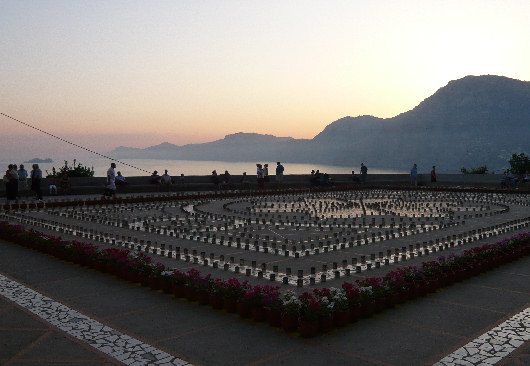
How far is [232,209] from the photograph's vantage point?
2000cm

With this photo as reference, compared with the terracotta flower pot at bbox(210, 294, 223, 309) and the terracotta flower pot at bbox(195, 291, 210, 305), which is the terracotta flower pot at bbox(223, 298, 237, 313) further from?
the terracotta flower pot at bbox(195, 291, 210, 305)

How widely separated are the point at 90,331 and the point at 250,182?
30.4 metres

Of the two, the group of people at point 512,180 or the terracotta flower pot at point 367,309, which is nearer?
the terracotta flower pot at point 367,309

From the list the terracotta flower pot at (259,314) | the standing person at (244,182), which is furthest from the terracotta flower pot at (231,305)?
the standing person at (244,182)

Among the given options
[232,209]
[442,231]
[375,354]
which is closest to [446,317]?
[375,354]

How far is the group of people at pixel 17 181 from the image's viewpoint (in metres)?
21.2

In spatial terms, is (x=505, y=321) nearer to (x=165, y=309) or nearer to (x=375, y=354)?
(x=375, y=354)

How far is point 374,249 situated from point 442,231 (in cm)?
377

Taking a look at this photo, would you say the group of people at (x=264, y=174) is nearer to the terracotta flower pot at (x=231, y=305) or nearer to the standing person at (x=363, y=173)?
the standing person at (x=363, y=173)

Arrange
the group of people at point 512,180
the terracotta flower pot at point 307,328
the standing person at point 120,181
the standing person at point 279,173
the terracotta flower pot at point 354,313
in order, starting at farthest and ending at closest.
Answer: the group of people at point 512,180
the standing person at point 279,173
the standing person at point 120,181
the terracotta flower pot at point 354,313
the terracotta flower pot at point 307,328

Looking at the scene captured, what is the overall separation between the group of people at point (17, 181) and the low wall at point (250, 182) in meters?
1.14

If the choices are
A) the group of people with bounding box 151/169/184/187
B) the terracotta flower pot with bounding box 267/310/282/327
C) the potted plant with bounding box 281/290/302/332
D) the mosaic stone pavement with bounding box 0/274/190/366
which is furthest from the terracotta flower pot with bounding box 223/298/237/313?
the group of people with bounding box 151/169/184/187

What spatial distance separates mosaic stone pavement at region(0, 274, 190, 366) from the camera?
5172 millimetres

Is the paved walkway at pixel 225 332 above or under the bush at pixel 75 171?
under
